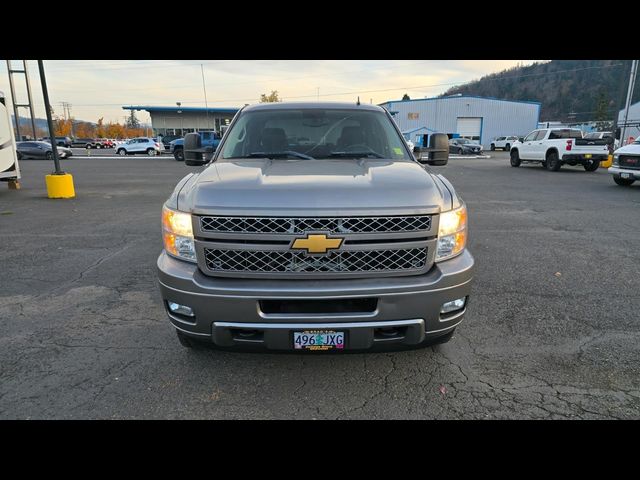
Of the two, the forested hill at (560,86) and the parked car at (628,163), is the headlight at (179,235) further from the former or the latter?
the forested hill at (560,86)

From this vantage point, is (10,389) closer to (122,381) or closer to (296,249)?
(122,381)

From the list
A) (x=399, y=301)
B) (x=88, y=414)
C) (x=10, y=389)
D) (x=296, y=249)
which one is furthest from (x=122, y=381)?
(x=399, y=301)

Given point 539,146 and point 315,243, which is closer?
point 315,243

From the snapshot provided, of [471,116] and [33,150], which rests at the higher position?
[471,116]

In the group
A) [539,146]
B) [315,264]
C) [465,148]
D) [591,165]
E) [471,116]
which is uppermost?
[471,116]

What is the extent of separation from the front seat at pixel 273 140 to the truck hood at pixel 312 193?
2.92 ft

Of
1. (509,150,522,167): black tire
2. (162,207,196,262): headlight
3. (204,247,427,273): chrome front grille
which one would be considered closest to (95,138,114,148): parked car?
(509,150,522,167): black tire

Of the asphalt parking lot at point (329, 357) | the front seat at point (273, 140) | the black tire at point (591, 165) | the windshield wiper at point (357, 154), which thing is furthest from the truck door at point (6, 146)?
the black tire at point (591, 165)

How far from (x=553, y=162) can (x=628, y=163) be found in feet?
23.3

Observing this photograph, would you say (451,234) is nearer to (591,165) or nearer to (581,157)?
(581,157)

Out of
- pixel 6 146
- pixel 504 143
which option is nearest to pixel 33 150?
pixel 6 146

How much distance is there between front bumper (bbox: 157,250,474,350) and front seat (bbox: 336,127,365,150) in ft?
5.76

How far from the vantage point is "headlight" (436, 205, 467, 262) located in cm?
255

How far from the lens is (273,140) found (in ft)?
12.5
